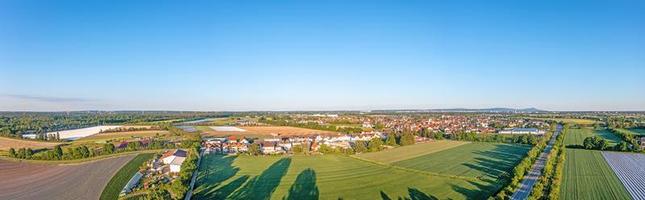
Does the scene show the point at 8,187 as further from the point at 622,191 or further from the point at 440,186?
the point at 622,191

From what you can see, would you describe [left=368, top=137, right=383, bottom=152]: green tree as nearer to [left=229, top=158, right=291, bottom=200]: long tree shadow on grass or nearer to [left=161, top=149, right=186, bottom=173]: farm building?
[left=229, top=158, right=291, bottom=200]: long tree shadow on grass

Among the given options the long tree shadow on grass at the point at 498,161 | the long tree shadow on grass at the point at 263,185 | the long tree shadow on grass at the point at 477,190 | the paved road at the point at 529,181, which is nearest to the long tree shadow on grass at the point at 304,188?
the long tree shadow on grass at the point at 263,185

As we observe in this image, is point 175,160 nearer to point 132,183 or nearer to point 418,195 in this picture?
point 132,183

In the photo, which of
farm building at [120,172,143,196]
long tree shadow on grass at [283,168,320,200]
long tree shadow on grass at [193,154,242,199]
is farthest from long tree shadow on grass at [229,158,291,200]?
farm building at [120,172,143,196]

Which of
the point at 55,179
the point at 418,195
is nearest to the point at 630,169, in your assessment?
the point at 418,195

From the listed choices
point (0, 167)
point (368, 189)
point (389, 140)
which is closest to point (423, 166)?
point (368, 189)

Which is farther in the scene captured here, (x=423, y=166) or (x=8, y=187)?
(x=423, y=166)
